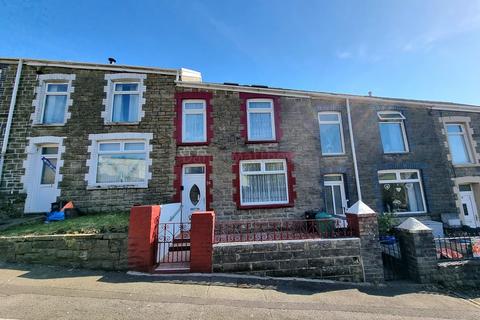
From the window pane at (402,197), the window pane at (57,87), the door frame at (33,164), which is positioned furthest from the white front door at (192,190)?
the window pane at (402,197)

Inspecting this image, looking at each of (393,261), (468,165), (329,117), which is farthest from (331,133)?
(468,165)

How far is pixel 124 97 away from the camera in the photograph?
10.9 meters

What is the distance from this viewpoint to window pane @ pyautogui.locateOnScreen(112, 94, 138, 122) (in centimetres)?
1066

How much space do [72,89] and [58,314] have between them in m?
9.56

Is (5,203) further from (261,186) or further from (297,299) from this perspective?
(297,299)

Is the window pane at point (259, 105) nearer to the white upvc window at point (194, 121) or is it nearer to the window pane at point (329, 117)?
the white upvc window at point (194, 121)

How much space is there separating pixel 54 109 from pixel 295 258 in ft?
37.4

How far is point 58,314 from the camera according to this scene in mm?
4086

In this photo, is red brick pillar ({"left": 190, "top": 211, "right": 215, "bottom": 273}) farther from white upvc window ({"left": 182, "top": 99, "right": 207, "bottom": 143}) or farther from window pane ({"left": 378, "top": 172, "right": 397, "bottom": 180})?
window pane ({"left": 378, "top": 172, "right": 397, "bottom": 180})

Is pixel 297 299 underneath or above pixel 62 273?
underneath

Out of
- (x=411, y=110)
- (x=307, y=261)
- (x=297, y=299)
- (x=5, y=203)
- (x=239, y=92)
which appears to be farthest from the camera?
(x=411, y=110)

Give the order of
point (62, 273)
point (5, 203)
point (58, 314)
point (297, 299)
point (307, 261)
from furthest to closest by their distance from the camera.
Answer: point (5, 203)
point (307, 261)
point (62, 273)
point (297, 299)
point (58, 314)

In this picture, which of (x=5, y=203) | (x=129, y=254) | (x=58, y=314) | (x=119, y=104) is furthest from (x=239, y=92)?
(x=5, y=203)

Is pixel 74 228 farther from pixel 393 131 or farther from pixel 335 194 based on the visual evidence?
pixel 393 131
